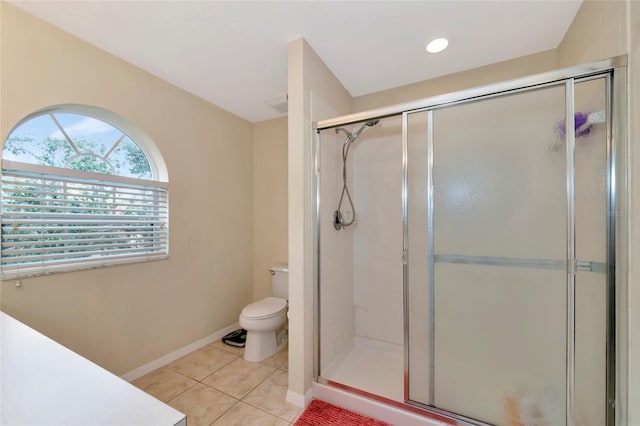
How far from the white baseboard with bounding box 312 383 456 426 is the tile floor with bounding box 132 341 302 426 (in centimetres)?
20

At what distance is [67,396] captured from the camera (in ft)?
1.92

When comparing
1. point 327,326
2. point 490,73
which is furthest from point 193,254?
point 490,73

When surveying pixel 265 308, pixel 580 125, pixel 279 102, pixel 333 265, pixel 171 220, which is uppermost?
pixel 279 102

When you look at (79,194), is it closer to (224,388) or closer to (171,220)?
(171,220)

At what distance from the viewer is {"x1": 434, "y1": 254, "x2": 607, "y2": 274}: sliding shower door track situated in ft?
3.83

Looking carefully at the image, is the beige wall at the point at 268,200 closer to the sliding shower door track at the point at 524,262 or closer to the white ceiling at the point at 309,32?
the white ceiling at the point at 309,32

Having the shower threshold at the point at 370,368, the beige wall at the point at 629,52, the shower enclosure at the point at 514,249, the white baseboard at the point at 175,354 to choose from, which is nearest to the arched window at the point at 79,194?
the white baseboard at the point at 175,354

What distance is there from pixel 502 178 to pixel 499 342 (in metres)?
0.85

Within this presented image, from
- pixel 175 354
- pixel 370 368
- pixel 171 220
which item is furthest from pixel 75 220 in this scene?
pixel 370 368

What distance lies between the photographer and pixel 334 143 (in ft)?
7.05

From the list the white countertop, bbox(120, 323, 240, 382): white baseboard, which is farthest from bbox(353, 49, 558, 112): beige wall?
bbox(120, 323, 240, 382): white baseboard

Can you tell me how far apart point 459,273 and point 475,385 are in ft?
1.97

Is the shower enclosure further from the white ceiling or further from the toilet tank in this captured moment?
the toilet tank

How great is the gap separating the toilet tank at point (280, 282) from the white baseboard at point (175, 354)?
0.64 m
